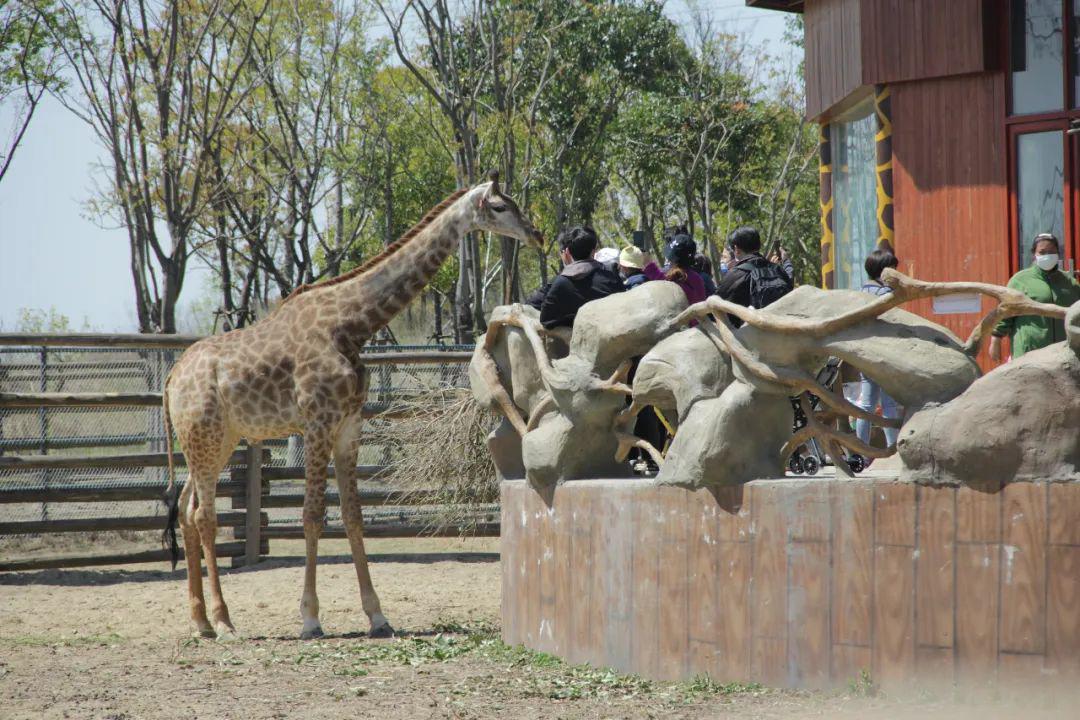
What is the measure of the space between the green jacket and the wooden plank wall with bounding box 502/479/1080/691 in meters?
3.49

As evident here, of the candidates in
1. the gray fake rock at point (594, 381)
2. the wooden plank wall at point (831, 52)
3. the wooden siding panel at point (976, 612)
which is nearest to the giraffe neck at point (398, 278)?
the gray fake rock at point (594, 381)

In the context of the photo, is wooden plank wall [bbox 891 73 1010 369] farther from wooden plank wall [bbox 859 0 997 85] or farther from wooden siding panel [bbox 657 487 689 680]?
wooden siding panel [bbox 657 487 689 680]

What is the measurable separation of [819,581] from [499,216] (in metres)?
4.35

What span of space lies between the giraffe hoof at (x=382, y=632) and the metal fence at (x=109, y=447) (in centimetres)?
343

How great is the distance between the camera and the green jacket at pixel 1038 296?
8.32m

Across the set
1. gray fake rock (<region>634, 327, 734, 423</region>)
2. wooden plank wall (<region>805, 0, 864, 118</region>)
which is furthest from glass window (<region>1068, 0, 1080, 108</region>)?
gray fake rock (<region>634, 327, 734, 423</region>)

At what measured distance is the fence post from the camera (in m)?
12.8

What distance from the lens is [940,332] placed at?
5.30m

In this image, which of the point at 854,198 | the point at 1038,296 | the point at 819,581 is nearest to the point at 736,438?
the point at 819,581

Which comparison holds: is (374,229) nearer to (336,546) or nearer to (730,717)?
(336,546)

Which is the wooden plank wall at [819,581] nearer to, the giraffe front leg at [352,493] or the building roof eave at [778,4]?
the giraffe front leg at [352,493]

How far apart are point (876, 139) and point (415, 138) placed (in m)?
22.3

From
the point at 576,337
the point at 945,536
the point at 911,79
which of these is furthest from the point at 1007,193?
the point at 945,536

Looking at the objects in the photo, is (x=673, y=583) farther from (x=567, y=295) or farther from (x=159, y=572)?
(x=159, y=572)
